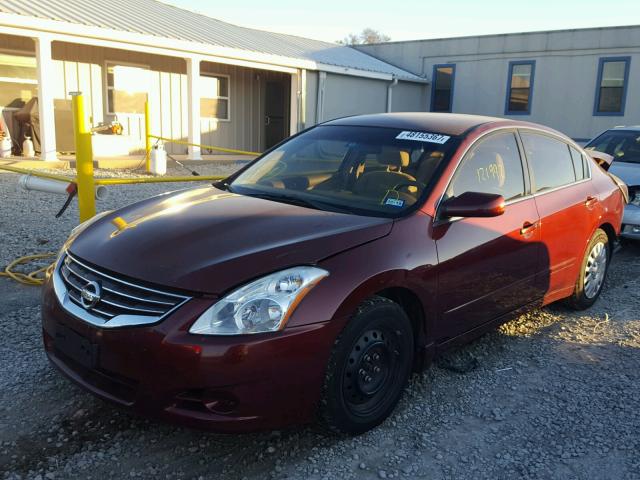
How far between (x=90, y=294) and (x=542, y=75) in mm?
20077

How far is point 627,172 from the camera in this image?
7508 millimetres

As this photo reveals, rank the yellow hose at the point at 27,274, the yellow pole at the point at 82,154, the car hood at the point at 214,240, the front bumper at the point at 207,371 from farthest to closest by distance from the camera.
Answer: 1. the yellow hose at the point at 27,274
2. the yellow pole at the point at 82,154
3. the car hood at the point at 214,240
4. the front bumper at the point at 207,371

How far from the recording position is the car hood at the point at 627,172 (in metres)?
7.27

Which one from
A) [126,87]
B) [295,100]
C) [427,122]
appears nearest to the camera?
[427,122]

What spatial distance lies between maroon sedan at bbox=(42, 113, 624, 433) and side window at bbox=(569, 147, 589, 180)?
472 millimetres

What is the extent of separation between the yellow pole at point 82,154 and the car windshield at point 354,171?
1.45 m

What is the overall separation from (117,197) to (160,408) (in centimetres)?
792

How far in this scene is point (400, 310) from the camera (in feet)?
10.5

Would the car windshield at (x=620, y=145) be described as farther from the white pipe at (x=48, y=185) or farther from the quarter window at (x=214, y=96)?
the quarter window at (x=214, y=96)

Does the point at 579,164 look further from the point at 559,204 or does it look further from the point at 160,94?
the point at 160,94

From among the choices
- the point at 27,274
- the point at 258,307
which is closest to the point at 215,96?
the point at 27,274

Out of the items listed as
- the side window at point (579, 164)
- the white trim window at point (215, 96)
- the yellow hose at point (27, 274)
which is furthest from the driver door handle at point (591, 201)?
the white trim window at point (215, 96)

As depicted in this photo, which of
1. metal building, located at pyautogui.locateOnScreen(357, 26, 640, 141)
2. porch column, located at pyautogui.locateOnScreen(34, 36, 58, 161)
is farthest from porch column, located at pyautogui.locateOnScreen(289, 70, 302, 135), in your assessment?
metal building, located at pyautogui.locateOnScreen(357, 26, 640, 141)

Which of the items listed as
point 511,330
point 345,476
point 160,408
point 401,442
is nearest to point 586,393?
point 511,330
